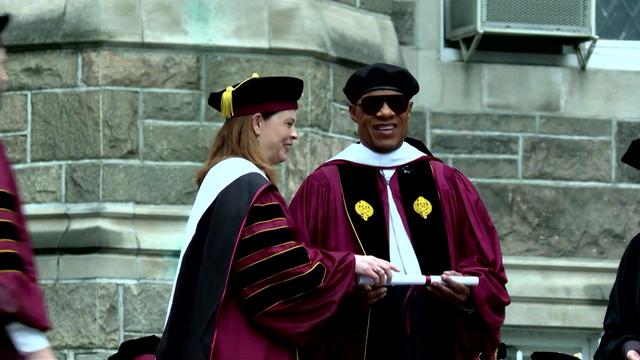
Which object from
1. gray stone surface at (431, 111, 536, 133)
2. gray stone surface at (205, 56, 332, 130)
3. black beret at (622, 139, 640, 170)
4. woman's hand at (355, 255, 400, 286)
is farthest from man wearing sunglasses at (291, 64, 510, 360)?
gray stone surface at (431, 111, 536, 133)

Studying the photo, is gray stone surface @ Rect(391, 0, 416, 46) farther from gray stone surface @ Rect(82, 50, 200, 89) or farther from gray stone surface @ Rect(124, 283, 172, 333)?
gray stone surface @ Rect(124, 283, 172, 333)

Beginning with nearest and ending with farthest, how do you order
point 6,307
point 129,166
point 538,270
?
1. point 6,307
2. point 129,166
3. point 538,270

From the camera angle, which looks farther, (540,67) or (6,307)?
(540,67)

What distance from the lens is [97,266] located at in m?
9.66

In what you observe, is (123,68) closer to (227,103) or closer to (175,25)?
(175,25)

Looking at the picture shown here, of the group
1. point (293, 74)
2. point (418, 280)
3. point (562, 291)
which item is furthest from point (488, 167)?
point (418, 280)

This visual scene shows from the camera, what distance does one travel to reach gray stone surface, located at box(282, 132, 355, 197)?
32.5 ft

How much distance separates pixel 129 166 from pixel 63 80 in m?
0.54

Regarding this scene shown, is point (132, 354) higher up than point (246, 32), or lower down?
lower down

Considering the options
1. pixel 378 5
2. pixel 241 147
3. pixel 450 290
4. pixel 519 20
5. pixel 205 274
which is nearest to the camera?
pixel 205 274

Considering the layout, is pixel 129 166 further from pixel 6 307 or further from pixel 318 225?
pixel 6 307

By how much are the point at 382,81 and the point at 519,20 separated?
9.60 feet

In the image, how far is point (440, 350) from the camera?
8.02 m

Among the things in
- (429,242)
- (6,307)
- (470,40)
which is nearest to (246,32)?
(470,40)
